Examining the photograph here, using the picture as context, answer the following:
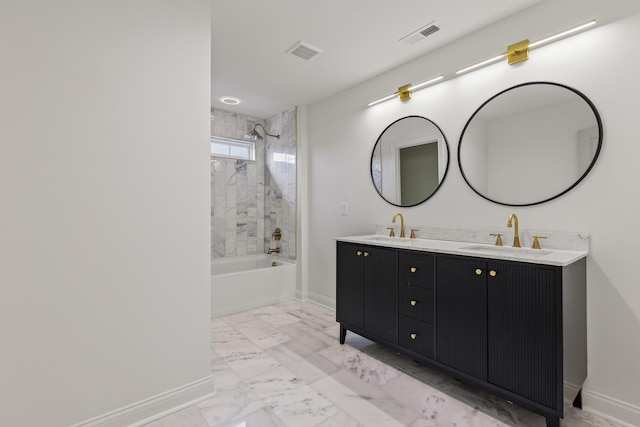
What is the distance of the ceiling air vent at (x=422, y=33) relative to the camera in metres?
2.23

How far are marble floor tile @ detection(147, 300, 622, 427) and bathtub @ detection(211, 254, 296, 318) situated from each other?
68 cm

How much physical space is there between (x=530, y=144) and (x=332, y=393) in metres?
2.12

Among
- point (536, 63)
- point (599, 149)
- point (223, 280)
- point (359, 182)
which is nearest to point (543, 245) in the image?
point (599, 149)

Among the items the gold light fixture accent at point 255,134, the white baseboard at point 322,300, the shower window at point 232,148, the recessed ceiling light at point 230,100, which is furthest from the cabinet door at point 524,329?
the shower window at point 232,148

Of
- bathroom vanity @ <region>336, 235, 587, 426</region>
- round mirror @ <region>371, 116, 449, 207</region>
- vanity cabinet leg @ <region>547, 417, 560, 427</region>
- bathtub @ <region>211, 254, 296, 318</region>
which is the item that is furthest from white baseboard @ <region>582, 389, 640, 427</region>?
bathtub @ <region>211, 254, 296, 318</region>

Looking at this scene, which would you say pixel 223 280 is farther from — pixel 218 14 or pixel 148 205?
pixel 218 14

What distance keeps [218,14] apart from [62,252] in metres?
1.80

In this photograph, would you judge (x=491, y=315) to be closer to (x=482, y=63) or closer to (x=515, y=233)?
(x=515, y=233)

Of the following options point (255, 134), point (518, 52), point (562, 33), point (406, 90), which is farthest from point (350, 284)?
point (255, 134)

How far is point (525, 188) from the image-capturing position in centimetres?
207

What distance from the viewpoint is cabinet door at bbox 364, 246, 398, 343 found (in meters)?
2.25

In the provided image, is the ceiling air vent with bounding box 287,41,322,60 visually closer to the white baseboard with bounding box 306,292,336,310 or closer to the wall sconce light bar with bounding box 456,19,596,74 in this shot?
the wall sconce light bar with bounding box 456,19,596,74

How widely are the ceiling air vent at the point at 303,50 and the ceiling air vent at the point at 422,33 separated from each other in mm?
722

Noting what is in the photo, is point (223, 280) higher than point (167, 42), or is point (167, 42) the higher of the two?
point (167, 42)
